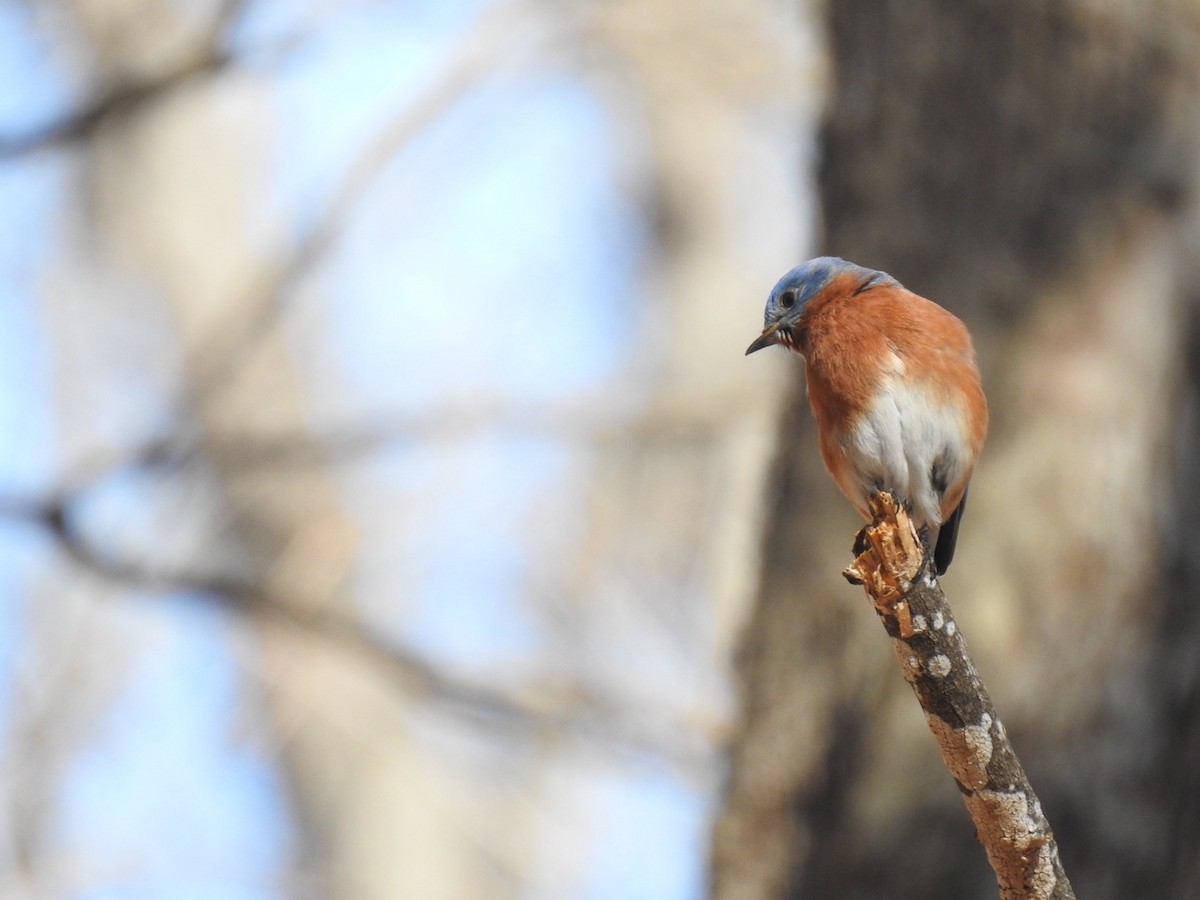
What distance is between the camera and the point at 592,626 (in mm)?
9320

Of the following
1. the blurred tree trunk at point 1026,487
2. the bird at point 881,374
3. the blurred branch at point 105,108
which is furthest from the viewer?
the blurred branch at point 105,108

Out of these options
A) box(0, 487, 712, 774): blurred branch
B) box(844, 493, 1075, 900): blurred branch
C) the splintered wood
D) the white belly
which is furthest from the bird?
box(0, 487, 712, 774): blurred branch

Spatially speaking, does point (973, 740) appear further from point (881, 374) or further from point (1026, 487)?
point (1026, 487)

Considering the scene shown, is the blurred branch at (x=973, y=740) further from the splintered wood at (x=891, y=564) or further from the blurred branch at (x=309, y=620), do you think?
the blurred branch at (x=309, y=620)

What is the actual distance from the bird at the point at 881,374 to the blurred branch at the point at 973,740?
0.99 meters

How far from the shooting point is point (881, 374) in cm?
309

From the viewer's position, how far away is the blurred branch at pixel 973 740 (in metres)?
2.09

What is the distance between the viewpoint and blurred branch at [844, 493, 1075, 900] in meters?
2.09

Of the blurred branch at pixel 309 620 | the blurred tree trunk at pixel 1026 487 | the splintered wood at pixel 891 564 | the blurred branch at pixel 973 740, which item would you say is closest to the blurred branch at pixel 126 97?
the blurred branch at pixel 309 620

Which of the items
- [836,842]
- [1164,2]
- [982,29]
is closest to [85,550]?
[836,842]

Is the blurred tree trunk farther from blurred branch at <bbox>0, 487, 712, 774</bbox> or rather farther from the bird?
blurred branch at <bbox>0, 487, 712, 774</bbox>

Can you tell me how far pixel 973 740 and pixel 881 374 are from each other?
1.20 metres

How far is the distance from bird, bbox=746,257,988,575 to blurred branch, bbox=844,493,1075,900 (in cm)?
99

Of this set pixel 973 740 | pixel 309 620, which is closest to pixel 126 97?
pixel 309 620
